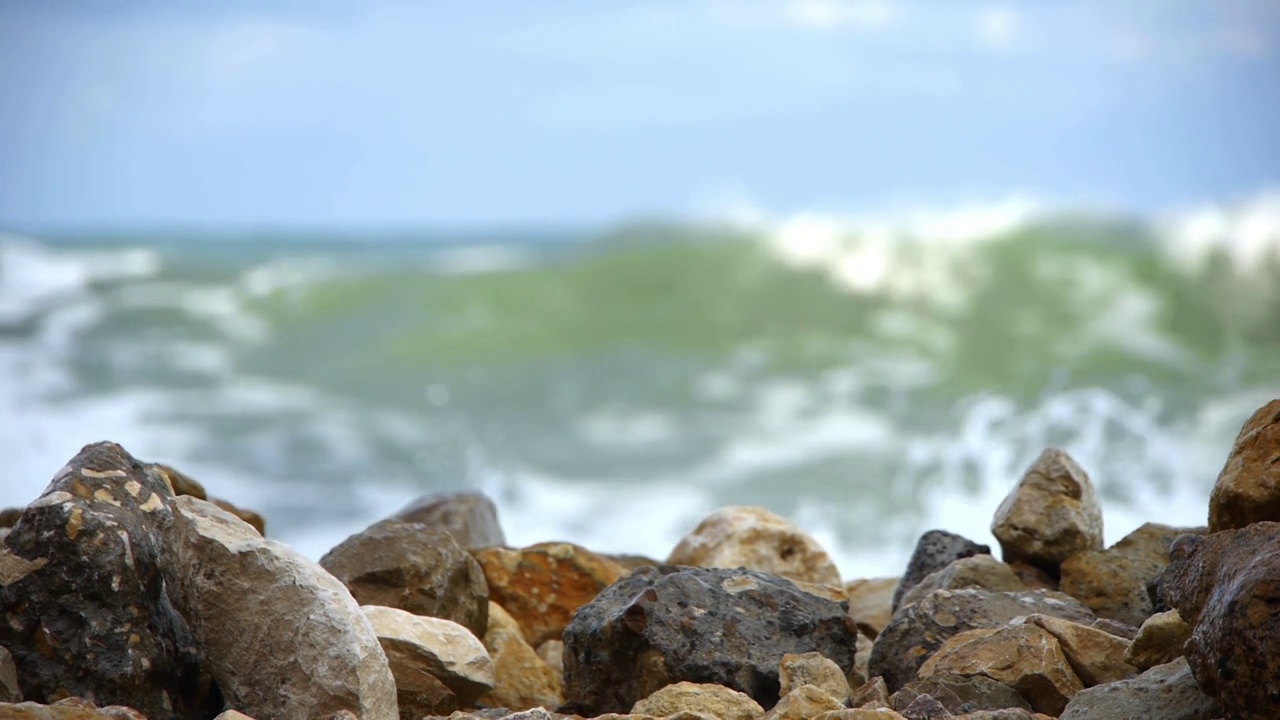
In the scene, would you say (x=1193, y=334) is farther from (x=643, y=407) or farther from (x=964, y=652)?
(x=964, y=652)

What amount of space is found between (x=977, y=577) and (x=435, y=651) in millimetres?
1393

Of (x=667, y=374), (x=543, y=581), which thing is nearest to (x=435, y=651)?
(x=543, y=581)

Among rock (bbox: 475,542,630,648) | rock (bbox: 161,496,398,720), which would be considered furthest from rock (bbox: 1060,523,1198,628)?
rock (bbox: 161,496,398,720)

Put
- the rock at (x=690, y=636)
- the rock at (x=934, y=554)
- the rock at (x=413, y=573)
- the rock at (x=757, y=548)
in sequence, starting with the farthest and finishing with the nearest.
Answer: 1. the rock at (x=757, y=548)
2. the rock at (x=934, y=554)
3. the rock at (x=413, y=573)
4. the rock at (x=690, y=636)

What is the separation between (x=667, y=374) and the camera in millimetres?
12664

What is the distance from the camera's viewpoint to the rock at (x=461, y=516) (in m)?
4.62

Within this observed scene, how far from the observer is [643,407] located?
1195cm

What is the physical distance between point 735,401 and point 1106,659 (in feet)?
30.4

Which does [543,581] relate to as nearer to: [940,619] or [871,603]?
[871,603]

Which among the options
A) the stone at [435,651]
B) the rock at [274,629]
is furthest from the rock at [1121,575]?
the rock at [274,629]

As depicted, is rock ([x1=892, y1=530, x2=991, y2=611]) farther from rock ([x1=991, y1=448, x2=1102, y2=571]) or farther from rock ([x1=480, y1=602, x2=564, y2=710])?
rock ([x1=480, y1=602, x2=564, y2=710])

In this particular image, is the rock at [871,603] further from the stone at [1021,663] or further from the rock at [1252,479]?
the rock at [1252,479]

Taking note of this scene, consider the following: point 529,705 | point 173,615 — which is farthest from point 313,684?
point 529,705

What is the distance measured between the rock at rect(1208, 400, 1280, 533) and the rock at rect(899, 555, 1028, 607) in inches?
23.3
